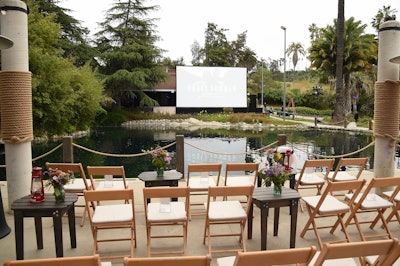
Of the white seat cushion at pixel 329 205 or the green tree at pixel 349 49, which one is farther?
the green tree at pixel 349 49

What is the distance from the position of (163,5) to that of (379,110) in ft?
93.2

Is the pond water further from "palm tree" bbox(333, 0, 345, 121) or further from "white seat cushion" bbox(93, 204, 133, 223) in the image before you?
"white seat cushion" bbox(93, 204, 133, 223)

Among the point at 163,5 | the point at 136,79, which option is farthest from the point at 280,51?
the point at 136,79

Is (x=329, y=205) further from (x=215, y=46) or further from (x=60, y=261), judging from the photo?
(x=215, y=46)

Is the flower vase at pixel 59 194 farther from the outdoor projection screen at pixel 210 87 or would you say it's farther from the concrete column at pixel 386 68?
the outdoor projection screen at pixel 210 87

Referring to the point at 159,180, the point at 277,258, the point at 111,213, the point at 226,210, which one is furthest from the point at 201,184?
the point at 277,258

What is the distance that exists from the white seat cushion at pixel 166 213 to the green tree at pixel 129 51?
25.2 meters

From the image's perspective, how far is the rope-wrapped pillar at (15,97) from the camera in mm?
4195

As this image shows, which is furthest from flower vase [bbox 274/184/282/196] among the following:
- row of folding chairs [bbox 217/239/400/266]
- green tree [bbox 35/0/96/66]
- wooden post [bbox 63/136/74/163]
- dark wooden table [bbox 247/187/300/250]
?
green tree [bbox 35/0/96/66]

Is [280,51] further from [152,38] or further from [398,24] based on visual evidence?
[398,24]

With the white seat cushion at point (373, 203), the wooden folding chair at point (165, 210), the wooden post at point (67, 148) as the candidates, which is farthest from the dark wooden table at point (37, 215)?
the white seat cushion at point (373, 203)

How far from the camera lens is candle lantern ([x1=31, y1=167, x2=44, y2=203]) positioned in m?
3.16

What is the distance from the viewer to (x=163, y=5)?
30688mm

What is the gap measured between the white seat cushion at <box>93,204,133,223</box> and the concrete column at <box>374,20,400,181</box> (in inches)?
145
